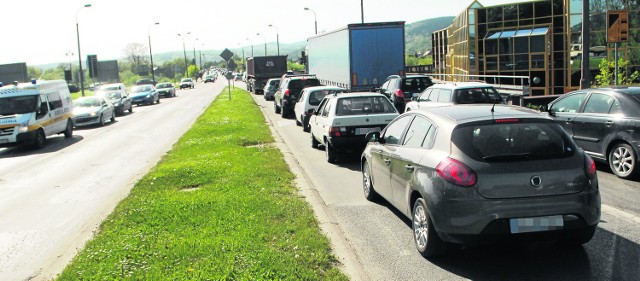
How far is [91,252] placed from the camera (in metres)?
6.39

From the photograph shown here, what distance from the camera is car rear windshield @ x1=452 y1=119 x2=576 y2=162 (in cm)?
564

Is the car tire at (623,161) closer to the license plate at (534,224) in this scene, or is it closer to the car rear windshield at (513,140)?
the car rear windshield at (513,140)

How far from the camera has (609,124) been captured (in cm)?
1024

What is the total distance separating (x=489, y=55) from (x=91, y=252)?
33250 millimetres

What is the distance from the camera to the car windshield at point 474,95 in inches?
617

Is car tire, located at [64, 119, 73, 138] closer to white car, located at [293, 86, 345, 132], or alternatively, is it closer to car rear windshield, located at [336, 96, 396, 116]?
white car, located at [293, 86, 345, 132]

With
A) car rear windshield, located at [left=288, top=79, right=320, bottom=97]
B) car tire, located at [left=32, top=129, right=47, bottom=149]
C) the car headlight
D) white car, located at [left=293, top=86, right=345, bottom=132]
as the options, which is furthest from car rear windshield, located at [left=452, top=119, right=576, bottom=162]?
car rear windshield, located at [left=288, top=79, right=320, bottom=97]

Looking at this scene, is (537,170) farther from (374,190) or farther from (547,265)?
(374,190)

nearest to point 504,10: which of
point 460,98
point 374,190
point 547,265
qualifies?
point 460,98

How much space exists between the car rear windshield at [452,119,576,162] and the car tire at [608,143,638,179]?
4615 millimetres

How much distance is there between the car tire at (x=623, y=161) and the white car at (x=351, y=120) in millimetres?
4294

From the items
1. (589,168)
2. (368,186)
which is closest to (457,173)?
(589,168)

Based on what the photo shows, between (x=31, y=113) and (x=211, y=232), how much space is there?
15800 millimetres

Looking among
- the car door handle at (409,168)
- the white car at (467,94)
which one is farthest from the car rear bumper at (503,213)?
the white car at (467,94)
